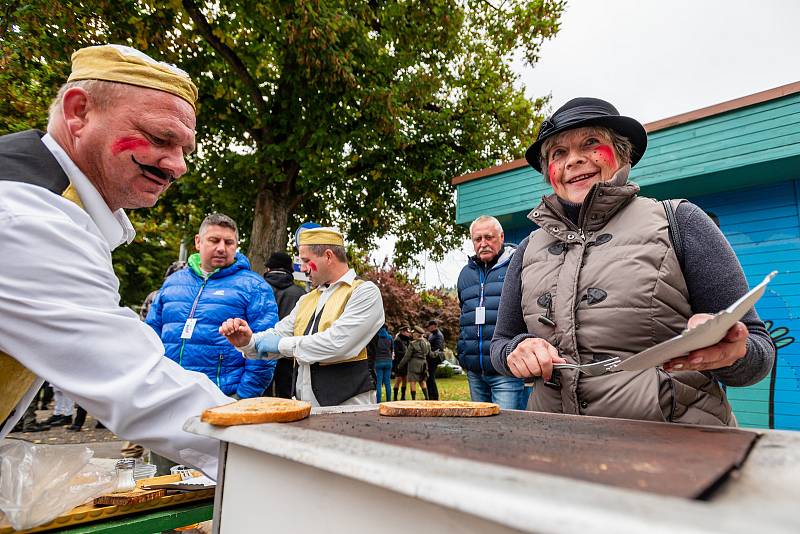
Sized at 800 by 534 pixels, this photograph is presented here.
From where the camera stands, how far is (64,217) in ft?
3.50

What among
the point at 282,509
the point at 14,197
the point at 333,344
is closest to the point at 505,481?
the point at 282,509

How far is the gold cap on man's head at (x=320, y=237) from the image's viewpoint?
11.2 feet

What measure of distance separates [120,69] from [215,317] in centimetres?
207

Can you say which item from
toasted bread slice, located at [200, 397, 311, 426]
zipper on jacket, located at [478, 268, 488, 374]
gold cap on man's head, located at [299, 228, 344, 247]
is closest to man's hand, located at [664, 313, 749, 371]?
toasted bread slice, located at [200, 397, 311, 426]

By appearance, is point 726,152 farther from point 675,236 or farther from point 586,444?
point 586,444

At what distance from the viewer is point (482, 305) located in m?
4.25

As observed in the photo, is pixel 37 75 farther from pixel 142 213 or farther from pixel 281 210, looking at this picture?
pixel 281 210

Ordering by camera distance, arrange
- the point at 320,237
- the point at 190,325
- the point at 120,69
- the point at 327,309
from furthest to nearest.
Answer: the point at 320,237 < the point at 327,309 < the point at 190,325 < the point at 120,69

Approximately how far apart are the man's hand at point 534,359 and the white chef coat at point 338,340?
163cm

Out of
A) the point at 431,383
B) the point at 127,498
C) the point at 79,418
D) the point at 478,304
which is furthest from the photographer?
the point at 431,383

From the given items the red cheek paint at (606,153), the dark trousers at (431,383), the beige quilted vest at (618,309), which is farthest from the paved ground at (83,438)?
the dark trousers at (431,383)

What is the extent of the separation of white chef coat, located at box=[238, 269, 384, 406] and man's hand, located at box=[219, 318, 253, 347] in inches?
4.6

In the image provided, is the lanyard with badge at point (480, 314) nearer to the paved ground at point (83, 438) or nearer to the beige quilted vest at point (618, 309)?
the beige quilted vest at point (618, 309)

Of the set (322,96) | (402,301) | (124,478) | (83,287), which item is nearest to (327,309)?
(124,478)
